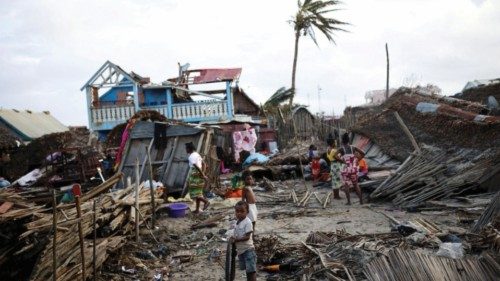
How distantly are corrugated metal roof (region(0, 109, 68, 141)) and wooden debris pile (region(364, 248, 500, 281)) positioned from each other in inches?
900

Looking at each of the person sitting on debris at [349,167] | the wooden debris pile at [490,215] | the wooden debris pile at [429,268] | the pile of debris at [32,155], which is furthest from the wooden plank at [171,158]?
the wooden debris pile at [429,268]

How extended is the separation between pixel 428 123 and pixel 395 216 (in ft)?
18.2

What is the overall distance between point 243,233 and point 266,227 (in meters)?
3.16

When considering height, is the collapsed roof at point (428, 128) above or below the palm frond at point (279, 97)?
below

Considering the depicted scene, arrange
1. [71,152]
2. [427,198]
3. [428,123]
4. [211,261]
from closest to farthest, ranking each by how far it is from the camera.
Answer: [211,261], [427,198], [428,123], [71,152]

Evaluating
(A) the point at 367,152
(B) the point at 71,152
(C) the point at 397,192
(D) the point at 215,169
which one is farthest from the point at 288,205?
(B) the point at 71,152

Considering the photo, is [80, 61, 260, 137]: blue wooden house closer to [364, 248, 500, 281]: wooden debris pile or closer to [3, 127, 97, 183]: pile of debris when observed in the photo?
[3, 127, 97, 183]: pile of debris

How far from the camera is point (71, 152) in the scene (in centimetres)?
1427

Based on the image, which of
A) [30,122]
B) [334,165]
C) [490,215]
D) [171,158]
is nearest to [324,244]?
[490,215]

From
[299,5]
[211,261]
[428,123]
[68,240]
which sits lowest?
[211,261]

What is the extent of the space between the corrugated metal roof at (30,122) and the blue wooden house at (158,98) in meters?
4.33

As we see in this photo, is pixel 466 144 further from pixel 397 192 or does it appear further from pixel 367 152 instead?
pixel 367 152

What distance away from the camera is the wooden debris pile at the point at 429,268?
3998mm

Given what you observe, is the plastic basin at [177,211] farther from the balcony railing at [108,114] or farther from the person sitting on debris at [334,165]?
the balcony railing at [108,114]
